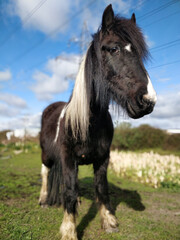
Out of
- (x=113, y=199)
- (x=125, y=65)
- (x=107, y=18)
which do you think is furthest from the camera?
(x=113, y=199)

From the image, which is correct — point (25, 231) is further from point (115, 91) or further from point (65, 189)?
point (115, 91)

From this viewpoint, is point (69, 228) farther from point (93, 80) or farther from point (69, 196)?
point (93, 80)

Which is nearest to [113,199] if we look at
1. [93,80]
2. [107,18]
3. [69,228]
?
[69,228]

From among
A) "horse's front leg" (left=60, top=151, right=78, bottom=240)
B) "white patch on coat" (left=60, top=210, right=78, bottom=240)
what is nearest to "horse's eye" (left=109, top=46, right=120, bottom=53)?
"horse's front leg" (left=60, top=151, right=78, bottom=240)

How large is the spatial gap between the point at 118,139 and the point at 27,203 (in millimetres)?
13248

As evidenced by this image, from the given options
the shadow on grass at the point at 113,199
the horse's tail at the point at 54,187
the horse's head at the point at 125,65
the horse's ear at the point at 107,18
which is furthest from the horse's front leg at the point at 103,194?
the horse's ear at the point at 107,18

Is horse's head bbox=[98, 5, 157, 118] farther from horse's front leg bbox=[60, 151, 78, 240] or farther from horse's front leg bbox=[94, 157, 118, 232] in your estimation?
horse's front leg bbox=[94, 157, 118, 232]

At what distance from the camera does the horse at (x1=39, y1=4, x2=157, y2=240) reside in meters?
1.95

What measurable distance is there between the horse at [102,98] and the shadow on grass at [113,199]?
0.41 m

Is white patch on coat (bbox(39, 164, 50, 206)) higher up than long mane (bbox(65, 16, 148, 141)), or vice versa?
long mane (bbox(65, 16, 148, 141))

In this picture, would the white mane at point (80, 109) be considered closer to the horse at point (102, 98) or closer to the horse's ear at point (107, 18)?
the horse at point (102, 98)

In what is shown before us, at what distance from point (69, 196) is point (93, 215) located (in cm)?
124

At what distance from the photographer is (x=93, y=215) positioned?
11.4 feet

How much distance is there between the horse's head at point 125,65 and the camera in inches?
72.0
